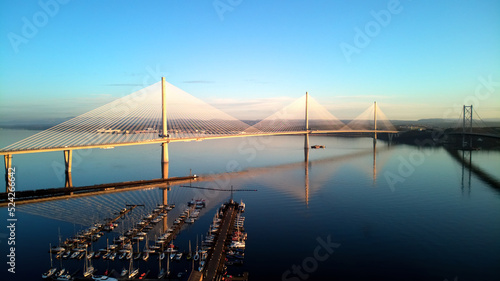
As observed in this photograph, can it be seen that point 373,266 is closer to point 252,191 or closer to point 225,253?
point 225,253

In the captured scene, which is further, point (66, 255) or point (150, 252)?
point (150, 252)

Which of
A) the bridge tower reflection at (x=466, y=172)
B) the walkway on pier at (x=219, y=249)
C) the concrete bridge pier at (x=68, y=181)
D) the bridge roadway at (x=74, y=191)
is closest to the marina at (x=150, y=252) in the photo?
the walkway on pier at (x=219, y=249)

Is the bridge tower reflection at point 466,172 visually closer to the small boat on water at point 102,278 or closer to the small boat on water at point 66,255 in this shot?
the small boat on water at point 102,278

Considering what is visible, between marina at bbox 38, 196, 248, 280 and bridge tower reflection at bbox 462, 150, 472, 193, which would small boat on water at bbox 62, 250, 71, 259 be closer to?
marina at bbox 38, 196, 248, 280

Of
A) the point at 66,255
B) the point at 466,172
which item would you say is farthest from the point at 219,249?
the point at 466,172

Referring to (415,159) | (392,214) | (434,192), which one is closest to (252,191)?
(392,214)

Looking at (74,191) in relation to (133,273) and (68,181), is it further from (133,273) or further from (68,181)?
(133,273)
